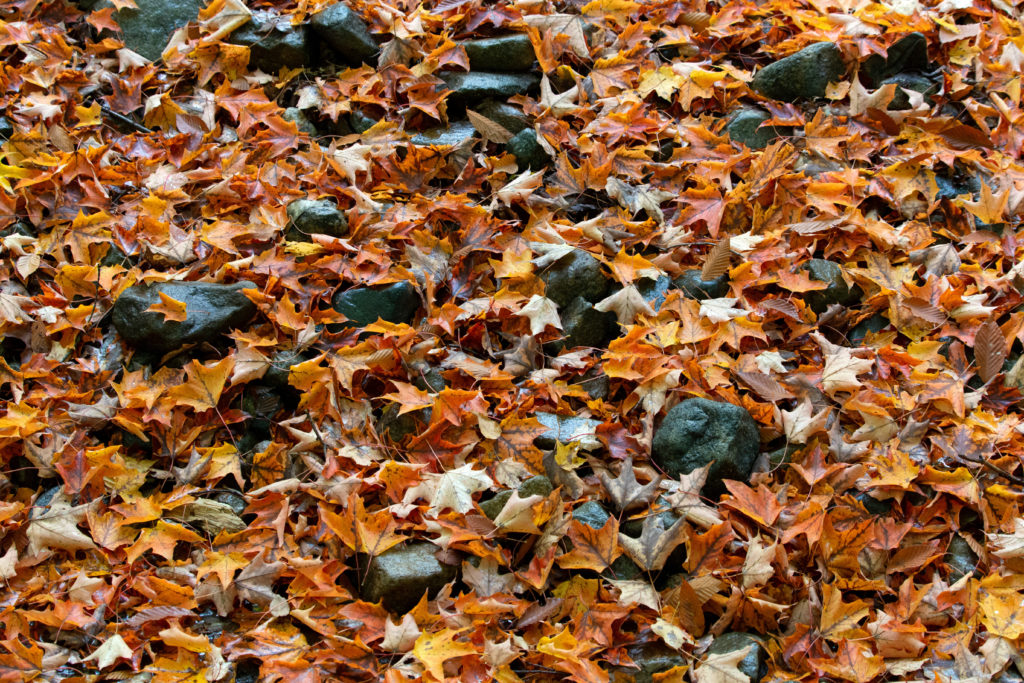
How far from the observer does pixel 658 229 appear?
2.73 meters

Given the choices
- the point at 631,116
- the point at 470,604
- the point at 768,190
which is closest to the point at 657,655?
the point at 470,604

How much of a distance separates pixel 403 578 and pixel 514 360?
0.76m

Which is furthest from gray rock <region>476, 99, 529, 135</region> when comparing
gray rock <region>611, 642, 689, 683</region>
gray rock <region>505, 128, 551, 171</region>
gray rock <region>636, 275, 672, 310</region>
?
gray rock <region>611, 642, 689, 683</region>

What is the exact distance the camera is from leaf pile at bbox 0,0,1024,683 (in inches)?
76.7

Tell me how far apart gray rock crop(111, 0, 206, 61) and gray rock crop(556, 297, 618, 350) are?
7.55 ft

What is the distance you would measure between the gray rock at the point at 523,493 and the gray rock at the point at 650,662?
1.54 feet

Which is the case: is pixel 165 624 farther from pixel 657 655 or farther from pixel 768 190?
pixel 768 190

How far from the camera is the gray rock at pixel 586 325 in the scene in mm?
2502

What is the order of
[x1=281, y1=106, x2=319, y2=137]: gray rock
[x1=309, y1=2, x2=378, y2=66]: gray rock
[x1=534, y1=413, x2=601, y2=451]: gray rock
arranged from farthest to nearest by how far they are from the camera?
1. [x1=309, y1=2, x2=378, y2=66]: gray rock
2. [x1=281, y1=106, x2=319, y2=137]: gray rock
3. [x1=534, y1=413, x2=601, y2=451]: gray rock

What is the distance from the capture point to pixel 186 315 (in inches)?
94.2

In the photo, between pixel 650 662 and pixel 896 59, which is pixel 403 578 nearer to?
pixel 650 662

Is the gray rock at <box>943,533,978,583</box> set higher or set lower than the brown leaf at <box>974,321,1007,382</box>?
lower

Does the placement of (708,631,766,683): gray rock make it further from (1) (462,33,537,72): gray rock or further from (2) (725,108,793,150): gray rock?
(1) (462,33,537,72): gray rock

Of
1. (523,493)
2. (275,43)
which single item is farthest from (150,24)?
(523,493)
